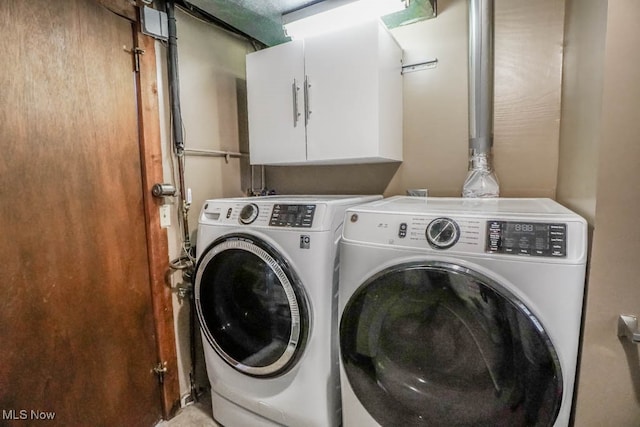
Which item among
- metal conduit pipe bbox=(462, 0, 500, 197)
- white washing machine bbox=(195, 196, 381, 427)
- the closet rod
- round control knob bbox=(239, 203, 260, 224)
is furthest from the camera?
the closet rod

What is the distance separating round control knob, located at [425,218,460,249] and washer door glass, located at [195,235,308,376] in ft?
1.70

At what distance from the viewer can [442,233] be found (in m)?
0.89

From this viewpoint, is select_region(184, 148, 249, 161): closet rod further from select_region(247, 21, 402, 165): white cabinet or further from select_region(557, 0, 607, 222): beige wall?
select_region(557, 0, 607, 222): beige wall

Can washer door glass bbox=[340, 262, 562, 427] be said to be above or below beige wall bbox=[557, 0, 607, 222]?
below

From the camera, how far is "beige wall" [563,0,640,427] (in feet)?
2.64

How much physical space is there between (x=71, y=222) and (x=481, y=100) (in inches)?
72.6

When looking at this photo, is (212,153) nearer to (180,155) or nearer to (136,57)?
(180,155)

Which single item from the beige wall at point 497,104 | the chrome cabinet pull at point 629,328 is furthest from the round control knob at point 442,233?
the beige wall at point 497,104

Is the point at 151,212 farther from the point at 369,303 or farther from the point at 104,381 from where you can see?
the point at 369,303

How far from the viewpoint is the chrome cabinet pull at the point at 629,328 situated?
2.65 ft

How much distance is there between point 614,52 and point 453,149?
31.6 inches

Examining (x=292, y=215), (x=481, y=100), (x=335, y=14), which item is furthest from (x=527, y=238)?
(x=335, y=14)

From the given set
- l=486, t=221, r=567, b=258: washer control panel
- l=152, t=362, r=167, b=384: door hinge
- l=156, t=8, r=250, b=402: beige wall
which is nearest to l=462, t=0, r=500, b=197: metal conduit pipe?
l=486, t=221, r=567, b=258: washer control panel

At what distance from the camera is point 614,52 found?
807 mm
